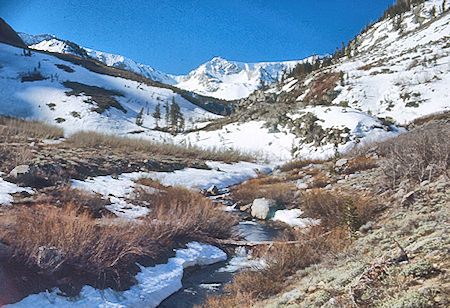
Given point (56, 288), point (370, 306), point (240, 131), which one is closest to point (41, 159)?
point (56, 288)

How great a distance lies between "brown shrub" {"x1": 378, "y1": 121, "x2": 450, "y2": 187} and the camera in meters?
6.02

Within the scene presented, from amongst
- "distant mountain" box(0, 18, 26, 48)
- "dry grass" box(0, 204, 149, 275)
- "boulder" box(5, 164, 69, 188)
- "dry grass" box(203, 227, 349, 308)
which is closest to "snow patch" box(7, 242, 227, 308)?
"dry grass" box(0, 204, 149, 275)

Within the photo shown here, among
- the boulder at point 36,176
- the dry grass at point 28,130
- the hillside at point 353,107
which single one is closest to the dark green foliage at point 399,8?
the hillside at point 353,107

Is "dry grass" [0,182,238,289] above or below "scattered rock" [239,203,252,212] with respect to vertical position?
above

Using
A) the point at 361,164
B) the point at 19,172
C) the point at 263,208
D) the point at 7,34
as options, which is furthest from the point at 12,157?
the point at 7,34

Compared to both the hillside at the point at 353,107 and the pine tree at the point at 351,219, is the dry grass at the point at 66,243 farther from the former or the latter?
the hillside at the point at 353,107

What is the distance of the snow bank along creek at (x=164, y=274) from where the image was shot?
3.90 m

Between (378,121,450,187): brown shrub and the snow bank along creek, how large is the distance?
137 inches

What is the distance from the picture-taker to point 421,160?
252 inches

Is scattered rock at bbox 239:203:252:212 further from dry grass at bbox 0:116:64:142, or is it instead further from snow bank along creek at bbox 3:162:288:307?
dry grass at bbox 0:116:64:142

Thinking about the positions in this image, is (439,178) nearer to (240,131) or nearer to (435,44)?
(240,131)

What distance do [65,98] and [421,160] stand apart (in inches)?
1380

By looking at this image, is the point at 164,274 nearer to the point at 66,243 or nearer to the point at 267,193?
the point at 66,243

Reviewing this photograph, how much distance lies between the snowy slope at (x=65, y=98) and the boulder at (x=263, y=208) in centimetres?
1732
